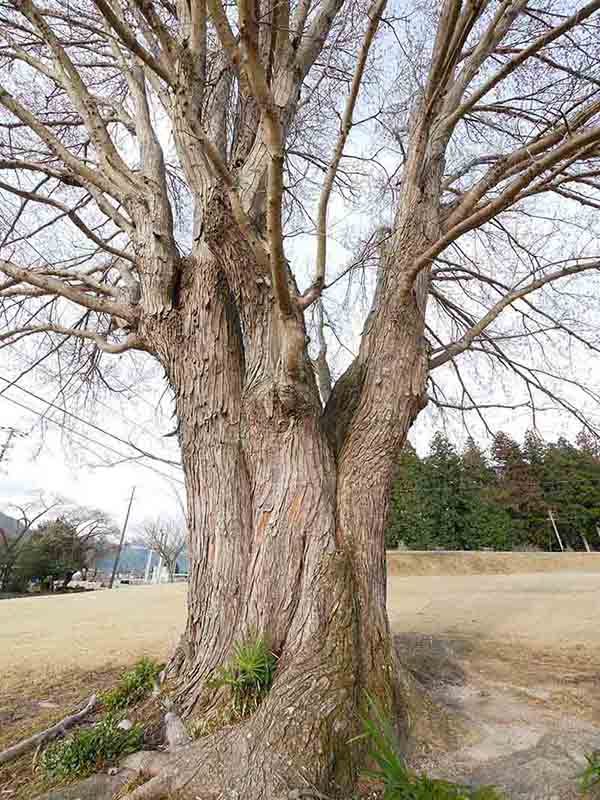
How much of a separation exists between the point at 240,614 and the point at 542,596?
8364 millimetres

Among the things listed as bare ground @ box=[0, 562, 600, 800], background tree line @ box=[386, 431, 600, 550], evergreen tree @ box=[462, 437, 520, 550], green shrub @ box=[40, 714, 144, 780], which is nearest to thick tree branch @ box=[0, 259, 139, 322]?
green shrub @ box=[40, 714, 144, 780]

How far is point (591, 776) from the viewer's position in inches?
61.9

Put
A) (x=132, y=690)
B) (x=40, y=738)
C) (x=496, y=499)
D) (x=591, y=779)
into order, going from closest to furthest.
Answer: (x=591, y=779)
(x=40, y=738)
(x=132, y=690)
(x=496, y=499)

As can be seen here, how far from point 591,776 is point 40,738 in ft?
7.69

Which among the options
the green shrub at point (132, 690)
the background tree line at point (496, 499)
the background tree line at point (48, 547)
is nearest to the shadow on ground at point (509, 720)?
the green shrub at point (132, 690)

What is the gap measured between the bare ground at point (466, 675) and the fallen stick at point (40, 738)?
6 centimetres

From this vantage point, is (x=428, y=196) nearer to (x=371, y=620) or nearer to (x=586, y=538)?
(x=371, y=620)

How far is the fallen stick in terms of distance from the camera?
1.82 meters

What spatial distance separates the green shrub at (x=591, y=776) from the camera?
141 cm

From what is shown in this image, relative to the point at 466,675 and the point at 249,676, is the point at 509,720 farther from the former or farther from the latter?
the point at 249,676

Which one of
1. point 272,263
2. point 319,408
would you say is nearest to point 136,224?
point 272,263

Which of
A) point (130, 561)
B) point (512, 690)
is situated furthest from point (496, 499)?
point (130, 561)

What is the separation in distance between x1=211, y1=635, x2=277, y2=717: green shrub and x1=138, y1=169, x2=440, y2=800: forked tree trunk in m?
0.06

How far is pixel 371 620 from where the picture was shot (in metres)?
2.02
